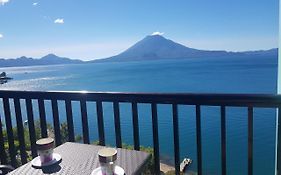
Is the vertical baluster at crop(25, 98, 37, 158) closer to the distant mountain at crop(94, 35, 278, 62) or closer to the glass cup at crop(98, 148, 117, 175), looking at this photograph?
the glass cup at crop(98, 148, 117, 175)

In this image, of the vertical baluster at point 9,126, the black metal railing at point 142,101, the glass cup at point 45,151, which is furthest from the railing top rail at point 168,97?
the glass cup at point 45,151

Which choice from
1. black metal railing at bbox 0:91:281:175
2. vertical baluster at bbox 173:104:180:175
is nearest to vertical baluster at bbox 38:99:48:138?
black metal railing at bbox 0:91:281:175

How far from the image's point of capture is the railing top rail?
172cm

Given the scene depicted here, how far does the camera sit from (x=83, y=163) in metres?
1.48

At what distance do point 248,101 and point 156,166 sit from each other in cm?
91

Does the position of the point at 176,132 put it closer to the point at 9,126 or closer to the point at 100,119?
the point at 100,119

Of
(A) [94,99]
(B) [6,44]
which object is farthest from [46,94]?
(B) [6,44]

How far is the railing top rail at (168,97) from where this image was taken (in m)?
1.72

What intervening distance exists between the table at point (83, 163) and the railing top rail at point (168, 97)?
548mm

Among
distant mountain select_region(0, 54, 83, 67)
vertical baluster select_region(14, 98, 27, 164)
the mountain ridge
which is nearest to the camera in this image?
vertical baluster select_region(14, 98, 27, 164)

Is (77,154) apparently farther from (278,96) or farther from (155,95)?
(278,96)

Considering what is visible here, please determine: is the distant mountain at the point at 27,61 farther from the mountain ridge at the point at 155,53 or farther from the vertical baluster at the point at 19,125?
the vertical baluster at the point at 19,125

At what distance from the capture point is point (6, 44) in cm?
5569

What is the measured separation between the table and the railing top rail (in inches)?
21.6
